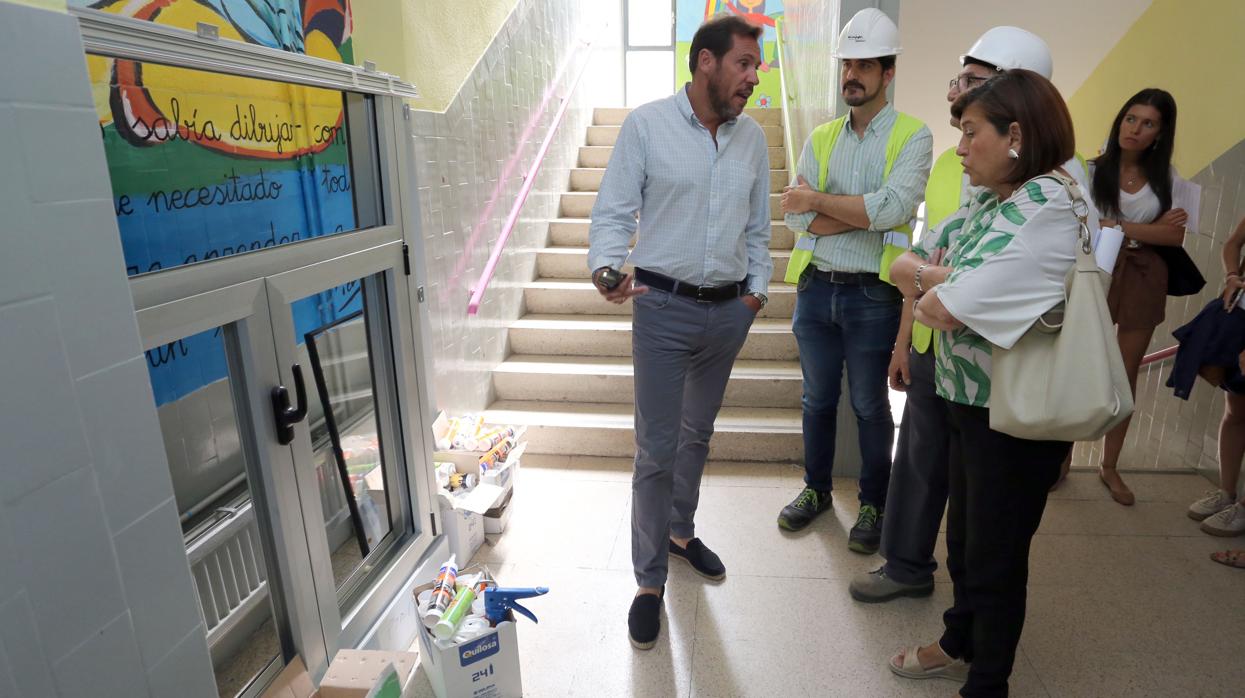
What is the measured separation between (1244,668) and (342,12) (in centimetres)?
310

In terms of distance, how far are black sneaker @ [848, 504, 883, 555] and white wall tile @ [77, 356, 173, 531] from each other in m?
2.20

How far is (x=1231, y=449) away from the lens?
277 cm

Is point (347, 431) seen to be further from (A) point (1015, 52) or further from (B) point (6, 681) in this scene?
(A) point (1015, 52)

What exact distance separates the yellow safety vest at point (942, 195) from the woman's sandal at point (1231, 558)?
151 cm

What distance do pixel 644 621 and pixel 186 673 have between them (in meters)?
1.29

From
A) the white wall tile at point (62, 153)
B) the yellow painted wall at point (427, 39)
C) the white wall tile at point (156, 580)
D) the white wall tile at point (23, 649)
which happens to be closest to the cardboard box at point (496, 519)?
the yellow painted wall at point (427, 39)

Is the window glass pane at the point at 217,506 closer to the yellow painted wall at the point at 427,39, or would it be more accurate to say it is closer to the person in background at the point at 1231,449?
the yellow painted wall at the point at 427,39

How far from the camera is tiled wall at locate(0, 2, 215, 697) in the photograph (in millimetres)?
812

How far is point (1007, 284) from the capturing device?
4.58ft

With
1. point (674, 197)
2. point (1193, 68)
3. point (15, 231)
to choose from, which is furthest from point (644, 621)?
point (1193, 68)

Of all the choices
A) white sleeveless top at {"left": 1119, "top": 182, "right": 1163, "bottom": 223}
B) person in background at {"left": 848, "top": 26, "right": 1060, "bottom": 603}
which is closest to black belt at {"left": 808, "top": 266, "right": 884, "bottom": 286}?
person in background at {"left": 848, "top": 26, "right": 1060, "bottom": 603}

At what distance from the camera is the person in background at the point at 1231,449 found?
2.58 meters

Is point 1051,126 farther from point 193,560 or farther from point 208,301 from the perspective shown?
point 193,560

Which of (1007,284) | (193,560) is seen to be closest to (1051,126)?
(1007,284)
